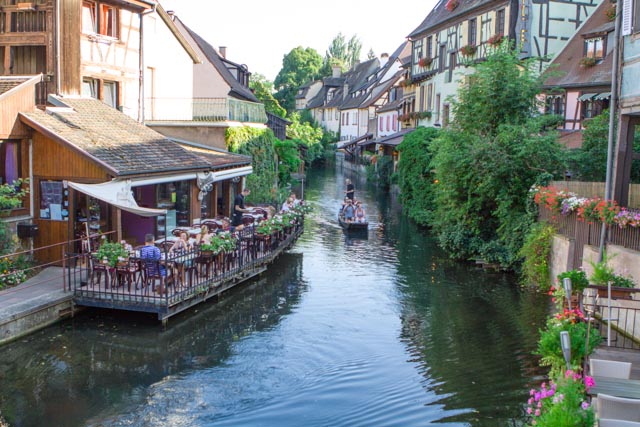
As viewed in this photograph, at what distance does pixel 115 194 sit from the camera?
1542 cm

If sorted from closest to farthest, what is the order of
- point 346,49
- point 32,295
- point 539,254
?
point 32,295
point 539,254
point 346,49

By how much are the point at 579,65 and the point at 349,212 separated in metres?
11.6

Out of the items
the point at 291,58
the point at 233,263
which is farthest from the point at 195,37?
the point at 291,58

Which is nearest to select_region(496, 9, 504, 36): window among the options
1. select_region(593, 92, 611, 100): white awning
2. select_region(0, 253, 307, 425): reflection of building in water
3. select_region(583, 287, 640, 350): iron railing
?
select_region(593, 92, 611, 100): white awning

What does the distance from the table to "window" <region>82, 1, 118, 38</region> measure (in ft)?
61.5

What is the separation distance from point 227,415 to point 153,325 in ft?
15.6

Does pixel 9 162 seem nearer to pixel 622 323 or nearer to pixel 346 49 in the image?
pixel 622 323

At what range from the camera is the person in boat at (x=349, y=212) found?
97.4 feet

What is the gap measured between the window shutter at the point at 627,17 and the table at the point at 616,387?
967 cm

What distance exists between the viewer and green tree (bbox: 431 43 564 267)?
2089cm

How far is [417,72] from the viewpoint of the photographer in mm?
43312

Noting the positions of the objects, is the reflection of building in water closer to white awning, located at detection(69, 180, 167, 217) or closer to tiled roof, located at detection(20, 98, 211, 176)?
white awning, located at detection(69, 180, 167, 217)

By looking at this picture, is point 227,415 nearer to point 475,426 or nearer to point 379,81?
point 475,426

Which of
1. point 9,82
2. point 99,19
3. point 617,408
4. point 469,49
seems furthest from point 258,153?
point 617,408
